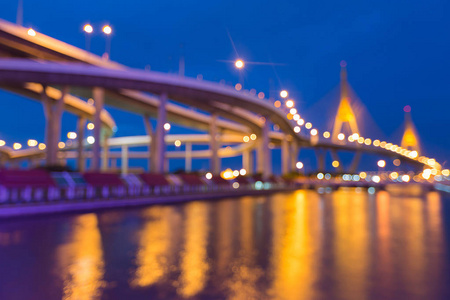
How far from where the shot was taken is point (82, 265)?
215 inches

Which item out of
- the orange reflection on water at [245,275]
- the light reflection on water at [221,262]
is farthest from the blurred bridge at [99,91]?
the orange reflection on water at [245,275]

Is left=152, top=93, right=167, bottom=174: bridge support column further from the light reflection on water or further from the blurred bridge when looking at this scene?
the light reflection on water

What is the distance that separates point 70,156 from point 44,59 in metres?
77.5

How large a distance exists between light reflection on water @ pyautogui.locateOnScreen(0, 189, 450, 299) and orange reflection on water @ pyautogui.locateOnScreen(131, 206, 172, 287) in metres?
0.01

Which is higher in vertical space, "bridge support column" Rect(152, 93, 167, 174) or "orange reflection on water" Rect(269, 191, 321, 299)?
"bridge support column" Rect(152, 93, 167, 174)

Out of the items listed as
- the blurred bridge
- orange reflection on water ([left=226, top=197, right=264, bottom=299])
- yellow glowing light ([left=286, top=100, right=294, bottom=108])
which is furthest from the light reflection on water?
yellow glowing light ([left=286, top=100, right=294, bottom=108])

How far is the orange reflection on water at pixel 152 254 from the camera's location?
482 centimetres

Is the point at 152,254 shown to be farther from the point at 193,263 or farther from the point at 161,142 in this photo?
the point at 161,142

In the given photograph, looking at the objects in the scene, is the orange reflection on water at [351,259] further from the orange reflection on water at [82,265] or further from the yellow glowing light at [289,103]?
the yellow glowing light at [289,103]

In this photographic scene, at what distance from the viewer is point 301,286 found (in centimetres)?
448

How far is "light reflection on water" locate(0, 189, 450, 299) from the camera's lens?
4.28 m

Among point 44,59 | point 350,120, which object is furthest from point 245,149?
point 44,59

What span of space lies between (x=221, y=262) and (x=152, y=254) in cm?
131

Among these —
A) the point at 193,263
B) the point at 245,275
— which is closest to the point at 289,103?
the point at 193,263
